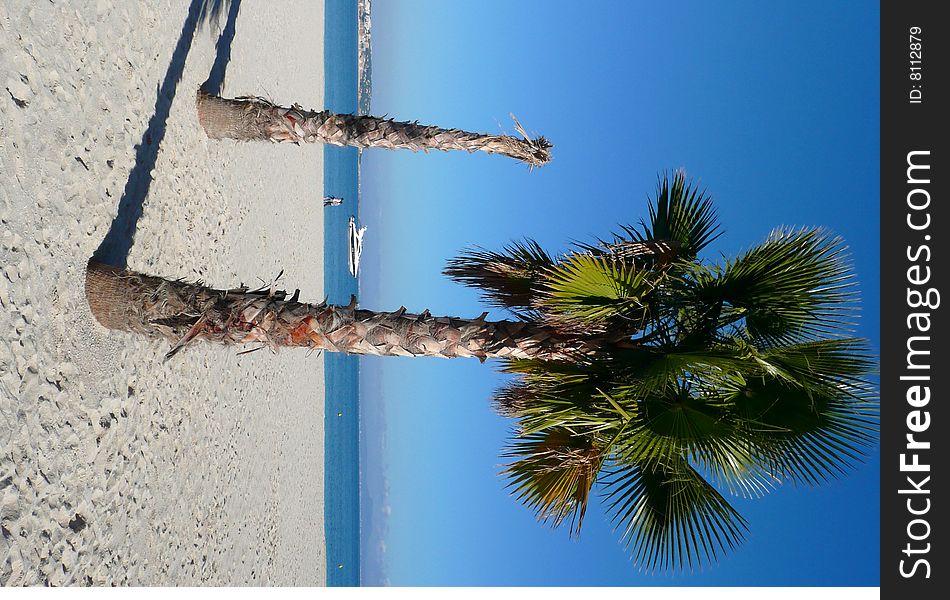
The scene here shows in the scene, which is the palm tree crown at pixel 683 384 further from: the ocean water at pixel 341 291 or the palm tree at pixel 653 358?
the ocean water at pixel 341 291

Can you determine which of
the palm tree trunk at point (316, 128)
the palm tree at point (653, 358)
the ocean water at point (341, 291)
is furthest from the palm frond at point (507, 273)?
the ocean water at point (341, 291)

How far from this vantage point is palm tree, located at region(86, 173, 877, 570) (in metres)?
3.40

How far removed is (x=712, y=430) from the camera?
3297 mm

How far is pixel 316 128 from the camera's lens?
670 cm

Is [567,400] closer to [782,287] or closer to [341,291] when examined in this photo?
[782,287]

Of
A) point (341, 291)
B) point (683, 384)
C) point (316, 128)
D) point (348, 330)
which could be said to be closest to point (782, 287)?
point (683, 384)

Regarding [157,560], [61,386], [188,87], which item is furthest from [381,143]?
[157,560]

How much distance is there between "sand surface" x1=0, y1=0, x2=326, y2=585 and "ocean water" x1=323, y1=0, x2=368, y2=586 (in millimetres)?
10366

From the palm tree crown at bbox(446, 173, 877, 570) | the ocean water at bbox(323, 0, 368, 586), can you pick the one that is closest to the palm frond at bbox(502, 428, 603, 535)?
the palm tree crown at bbox(446, 173, 877, 570)

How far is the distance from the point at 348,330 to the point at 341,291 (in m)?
19.0

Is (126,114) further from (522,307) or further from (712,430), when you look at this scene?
(712,430)
